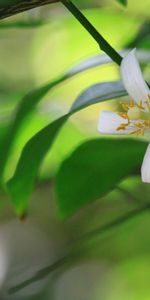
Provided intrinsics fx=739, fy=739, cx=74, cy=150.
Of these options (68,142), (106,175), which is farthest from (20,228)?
(106,175)

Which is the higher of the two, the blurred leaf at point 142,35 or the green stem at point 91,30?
the green stem at point 91,30

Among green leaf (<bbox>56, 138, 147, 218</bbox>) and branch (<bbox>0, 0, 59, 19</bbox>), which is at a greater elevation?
branch (<bbox>0, 0, 59, 19</bbox>)

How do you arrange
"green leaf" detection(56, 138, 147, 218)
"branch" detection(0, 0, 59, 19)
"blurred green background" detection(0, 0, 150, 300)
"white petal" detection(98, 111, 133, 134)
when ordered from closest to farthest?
"branch" detection(0, 0, 59, 19) → "white petal" detection(98, 111, 133, 134) → "green leaf" detection(56, 138, 147, 218) → "blurred green background" detection(0, 0, 150, 300)

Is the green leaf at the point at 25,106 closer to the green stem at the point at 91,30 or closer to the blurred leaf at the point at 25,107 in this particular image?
the blurred leaf at the point at 25,107

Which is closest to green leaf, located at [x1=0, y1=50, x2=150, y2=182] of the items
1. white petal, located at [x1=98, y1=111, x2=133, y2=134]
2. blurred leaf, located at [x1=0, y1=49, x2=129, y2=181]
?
blurred leaf, located at [x1=0, y1=49, x2=129, y2=181]

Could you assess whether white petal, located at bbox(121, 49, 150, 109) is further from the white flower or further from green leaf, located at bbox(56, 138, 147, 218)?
green leaf, located at bbox(56, 138, 147, 218)

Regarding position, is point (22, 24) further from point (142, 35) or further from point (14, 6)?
point (14, 6)

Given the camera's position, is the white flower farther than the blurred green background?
No

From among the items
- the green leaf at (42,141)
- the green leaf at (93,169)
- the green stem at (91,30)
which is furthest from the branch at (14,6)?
the green leaf at (93,169)
